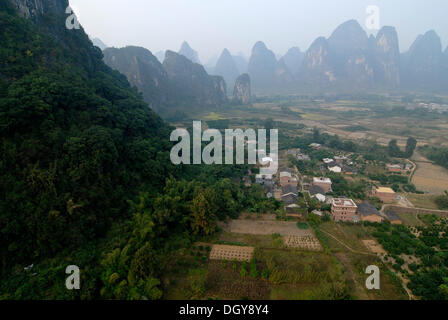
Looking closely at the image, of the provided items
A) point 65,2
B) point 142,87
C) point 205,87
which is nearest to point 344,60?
point 205,87

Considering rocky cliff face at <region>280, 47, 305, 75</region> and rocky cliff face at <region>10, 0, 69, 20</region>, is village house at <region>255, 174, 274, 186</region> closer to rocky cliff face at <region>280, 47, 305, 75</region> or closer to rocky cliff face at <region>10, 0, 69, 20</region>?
rocky cliff face at <region>10, 0, 69, 20</region>

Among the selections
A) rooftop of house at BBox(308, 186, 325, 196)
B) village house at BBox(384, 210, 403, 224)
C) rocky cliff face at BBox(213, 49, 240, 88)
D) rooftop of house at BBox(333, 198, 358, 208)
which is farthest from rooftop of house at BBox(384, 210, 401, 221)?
rocky cliff face at BBox(213, 49, 240, 88)

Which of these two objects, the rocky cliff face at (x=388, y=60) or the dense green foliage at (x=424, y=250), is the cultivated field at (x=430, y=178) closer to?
the dense green foliage at (x=424, y=250)

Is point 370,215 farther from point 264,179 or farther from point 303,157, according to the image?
point 303,157

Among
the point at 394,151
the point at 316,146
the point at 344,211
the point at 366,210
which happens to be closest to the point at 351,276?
the point at 344,211

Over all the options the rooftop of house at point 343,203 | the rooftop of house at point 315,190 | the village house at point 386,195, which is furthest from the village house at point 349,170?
the rooftop of house at point 343,203

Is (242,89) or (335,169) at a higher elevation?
(242,89)

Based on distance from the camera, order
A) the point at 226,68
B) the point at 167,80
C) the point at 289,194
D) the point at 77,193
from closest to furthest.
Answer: the point at 77,193
the point at 289,194
the point at 167,80
the point at 226,68
